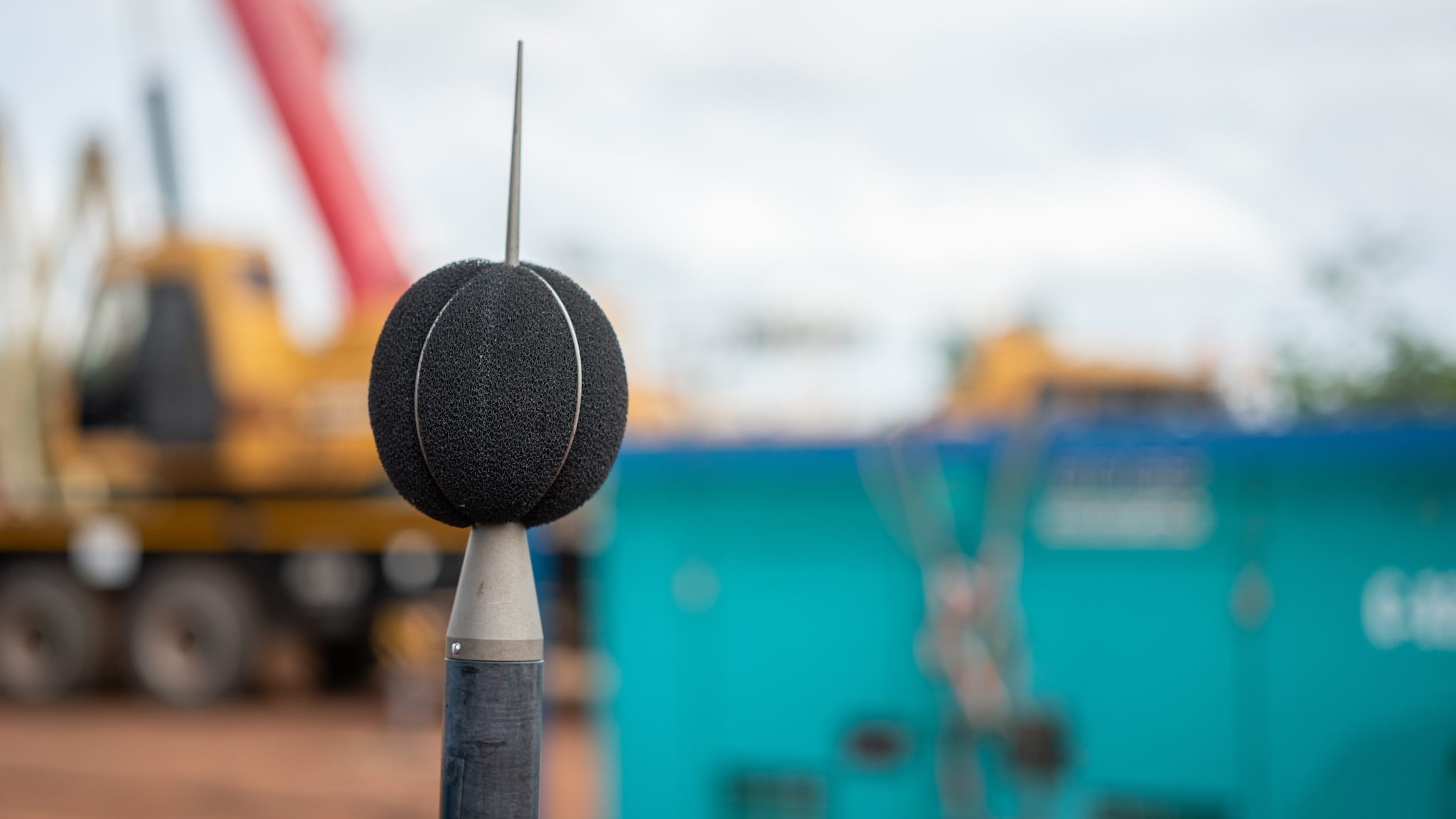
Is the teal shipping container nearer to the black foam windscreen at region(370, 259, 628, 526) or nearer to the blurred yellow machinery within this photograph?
the black foam windscreen at region(370, 259, 628, 526)

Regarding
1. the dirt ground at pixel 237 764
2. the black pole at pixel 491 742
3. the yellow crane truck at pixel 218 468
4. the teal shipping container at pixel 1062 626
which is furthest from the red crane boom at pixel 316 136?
the black pole at pixel 491 742

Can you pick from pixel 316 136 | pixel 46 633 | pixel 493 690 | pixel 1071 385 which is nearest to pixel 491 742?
pixel 493 690

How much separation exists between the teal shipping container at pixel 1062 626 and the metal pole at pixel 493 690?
2.38 m

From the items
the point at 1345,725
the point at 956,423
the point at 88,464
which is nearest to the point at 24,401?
the point at 88,464

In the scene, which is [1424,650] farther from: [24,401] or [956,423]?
[24,401]

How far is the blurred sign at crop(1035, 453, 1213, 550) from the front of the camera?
3656 millimetres

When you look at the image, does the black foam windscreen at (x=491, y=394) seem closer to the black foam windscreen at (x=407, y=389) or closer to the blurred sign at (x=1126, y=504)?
the black foam windscreen at (x=407, y=389)

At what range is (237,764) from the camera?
794cm

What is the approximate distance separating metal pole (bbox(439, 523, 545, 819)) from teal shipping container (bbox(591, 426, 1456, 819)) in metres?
2.38

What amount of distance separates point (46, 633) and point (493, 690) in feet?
34.6

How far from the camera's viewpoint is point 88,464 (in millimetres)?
10812

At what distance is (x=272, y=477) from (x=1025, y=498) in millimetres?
7866

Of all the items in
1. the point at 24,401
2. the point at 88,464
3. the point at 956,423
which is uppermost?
the point at 24,401

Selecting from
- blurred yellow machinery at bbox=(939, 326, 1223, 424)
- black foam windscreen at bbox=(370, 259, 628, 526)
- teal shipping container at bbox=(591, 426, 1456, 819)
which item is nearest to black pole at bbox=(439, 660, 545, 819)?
black foam windscreen at bbox=(370, 259, 628, 526)
